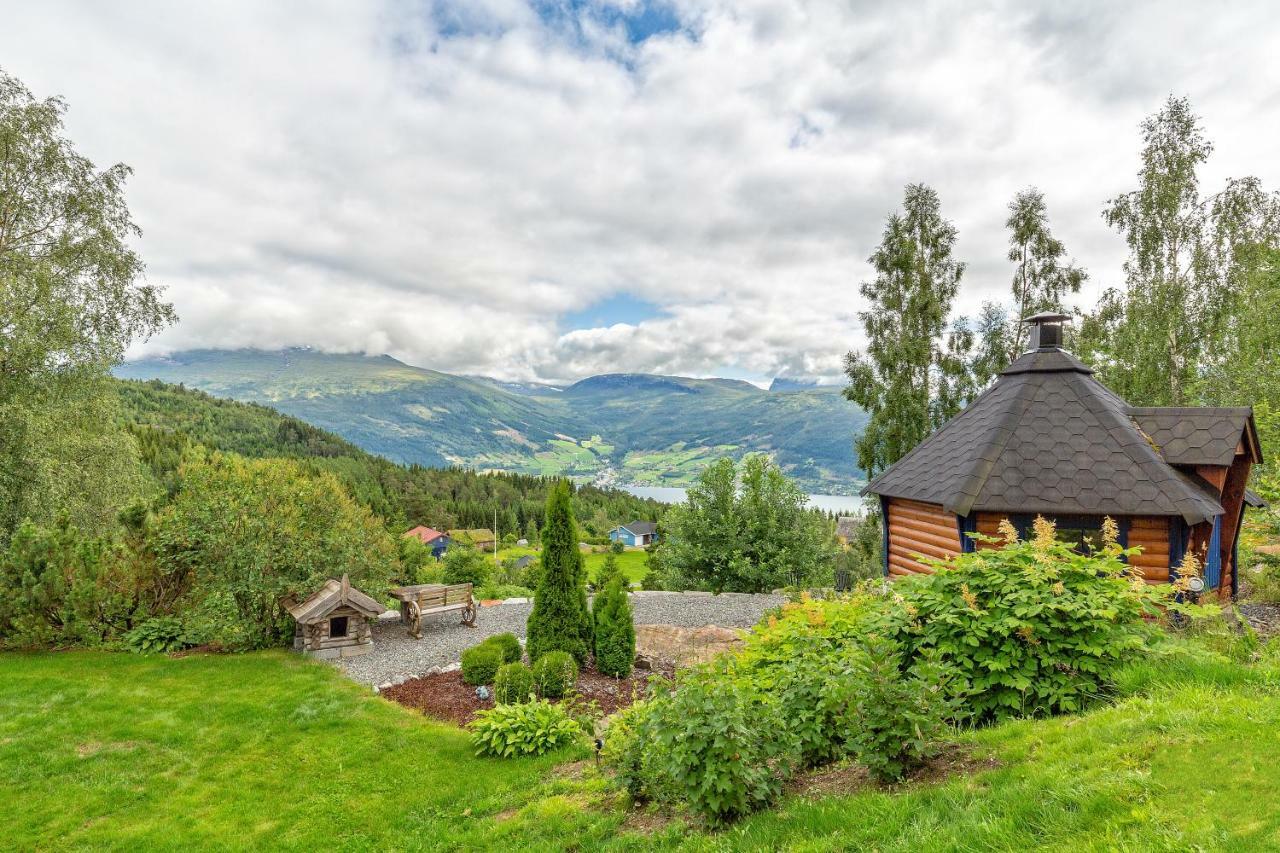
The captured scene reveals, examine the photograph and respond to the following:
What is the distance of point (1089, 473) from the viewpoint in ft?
31.3

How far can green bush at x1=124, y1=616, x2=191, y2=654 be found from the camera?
11.9 metres

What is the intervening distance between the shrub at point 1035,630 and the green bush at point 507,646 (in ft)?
A: 27.2

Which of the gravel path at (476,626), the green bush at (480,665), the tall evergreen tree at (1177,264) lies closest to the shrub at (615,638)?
the green bush at (480,665)

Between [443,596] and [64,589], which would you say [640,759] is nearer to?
[443,596]

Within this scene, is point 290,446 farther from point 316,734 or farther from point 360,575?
point 316,734

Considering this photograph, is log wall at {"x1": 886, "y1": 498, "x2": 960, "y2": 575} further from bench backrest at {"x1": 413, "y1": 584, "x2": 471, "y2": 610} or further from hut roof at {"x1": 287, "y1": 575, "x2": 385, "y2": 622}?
hut roof at {"x1": 287, "y1": 575, "x2": 385, "y2": 622}

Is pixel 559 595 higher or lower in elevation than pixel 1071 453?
lower

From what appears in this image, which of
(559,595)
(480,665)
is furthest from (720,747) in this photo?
(480,665)

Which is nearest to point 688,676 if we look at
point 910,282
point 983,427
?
point 983,427

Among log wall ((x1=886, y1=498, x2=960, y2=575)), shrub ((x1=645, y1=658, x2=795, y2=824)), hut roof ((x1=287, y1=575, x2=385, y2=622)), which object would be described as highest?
log wall ((x1=886, y1=498, x2=960, y2=575))

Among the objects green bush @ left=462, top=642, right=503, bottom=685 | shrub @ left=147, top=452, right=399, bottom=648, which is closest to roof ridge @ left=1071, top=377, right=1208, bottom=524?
green bush @ left=462, top=642, right=503, bottom=685

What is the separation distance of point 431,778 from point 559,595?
170 inches

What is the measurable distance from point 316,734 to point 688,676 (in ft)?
22.0

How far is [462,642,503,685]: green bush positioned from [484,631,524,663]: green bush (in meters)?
0.25
